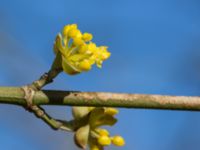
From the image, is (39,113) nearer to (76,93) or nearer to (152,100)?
(76,93)

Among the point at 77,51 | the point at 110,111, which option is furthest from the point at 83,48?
the point at 110,111

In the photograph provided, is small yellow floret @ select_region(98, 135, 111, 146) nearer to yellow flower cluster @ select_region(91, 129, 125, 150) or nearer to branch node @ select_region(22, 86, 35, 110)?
yellow flower cluster @ select_region(91, 129, 125, 150)

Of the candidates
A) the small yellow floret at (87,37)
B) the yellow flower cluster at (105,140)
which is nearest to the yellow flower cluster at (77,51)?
the small yellow floret at (87,37)

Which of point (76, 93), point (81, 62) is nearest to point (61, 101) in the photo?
point (76, 93)

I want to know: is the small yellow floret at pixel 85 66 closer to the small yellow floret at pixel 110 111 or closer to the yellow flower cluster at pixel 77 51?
the yellow flower cluster at pixel 77 51

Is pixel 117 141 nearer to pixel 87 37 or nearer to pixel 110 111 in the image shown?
pixel 110 111
